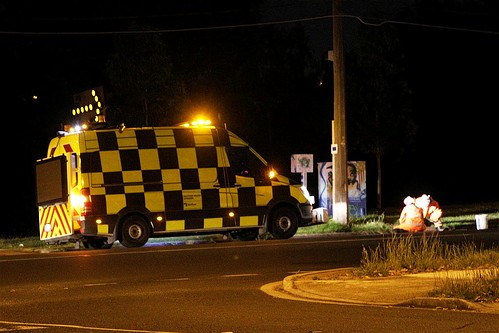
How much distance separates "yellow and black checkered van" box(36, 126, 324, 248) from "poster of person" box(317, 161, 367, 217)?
21.1 feet

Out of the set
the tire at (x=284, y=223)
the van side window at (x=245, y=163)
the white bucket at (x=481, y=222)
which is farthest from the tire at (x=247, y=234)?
the white bucket at (x=481, y=222)

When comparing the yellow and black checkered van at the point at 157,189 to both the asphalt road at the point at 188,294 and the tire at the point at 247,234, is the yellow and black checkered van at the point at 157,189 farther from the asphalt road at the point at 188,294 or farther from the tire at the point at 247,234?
the asphalt road at the point at 188,294

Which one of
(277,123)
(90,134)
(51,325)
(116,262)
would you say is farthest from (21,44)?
(51,325)

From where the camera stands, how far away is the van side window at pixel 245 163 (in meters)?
23.7

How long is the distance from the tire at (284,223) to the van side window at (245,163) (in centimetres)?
88

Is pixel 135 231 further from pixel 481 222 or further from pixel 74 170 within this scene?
pixel 481 222

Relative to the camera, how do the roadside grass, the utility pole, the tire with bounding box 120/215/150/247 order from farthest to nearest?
the utility pole
the tire with bounding box 120/215/150/247
the roadside grass

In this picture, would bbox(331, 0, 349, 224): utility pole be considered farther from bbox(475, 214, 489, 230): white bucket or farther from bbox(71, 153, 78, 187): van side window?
bbox(71, 153, 78, 187): van side window

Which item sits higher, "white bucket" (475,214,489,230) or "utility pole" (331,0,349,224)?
"utility pole" (331,0,349,224)

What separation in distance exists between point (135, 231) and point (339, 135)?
737 centimetres

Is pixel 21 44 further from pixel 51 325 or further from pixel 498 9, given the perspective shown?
pixel 51 325

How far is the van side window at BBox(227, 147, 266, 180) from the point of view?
23734 millimetres

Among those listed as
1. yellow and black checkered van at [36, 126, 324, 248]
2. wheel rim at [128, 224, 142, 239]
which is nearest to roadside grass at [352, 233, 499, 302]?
yellow and black checkered van at [36, 126, 324, 248]

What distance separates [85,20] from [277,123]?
11.3 metres
